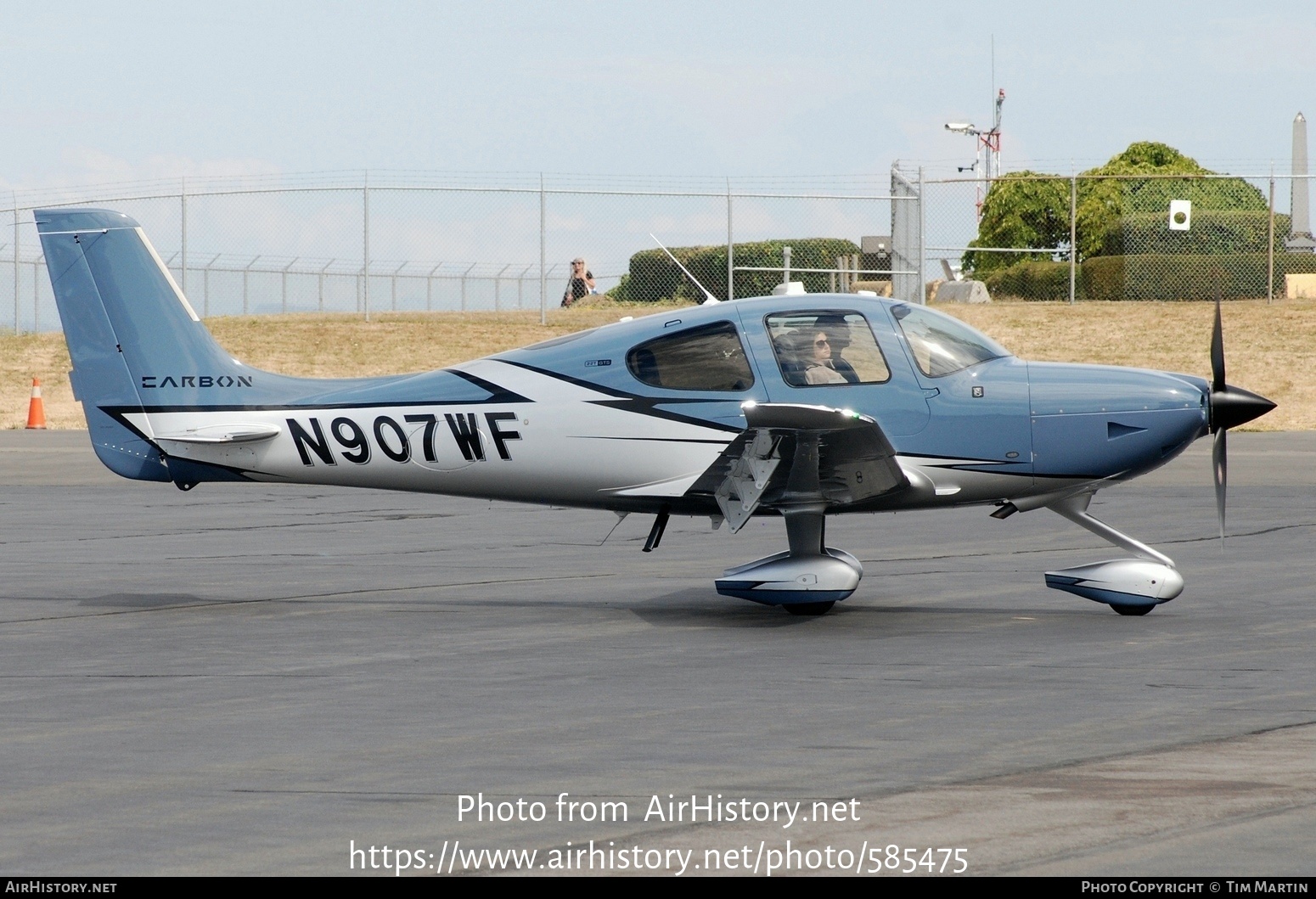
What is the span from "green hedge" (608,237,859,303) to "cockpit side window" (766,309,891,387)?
2608cm

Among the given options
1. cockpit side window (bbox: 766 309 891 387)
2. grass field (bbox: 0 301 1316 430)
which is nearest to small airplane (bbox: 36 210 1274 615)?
cockpit side window (bbox: 766 309 891 387)

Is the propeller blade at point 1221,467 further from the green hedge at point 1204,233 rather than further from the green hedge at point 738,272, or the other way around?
the green hedge at point 1204,233

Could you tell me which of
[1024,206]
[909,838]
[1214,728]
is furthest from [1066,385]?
[1024,206]

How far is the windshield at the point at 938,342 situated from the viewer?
11.1m

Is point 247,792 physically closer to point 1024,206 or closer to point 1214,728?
point 1214,728

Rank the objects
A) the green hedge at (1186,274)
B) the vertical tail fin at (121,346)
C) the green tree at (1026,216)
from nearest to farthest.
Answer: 1. the vertical tail fin at (121,346)
2. the green hedge at (1186,274)
3. the green tree at (1026,216)

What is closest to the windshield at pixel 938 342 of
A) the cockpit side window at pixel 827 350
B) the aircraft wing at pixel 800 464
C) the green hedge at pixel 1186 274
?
the cockpit side window at pixel 827 350

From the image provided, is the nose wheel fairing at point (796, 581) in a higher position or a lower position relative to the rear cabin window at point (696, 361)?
lower

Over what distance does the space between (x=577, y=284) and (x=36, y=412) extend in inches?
467

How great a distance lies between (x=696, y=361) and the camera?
11.3 meters

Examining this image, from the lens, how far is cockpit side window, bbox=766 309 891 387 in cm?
1103

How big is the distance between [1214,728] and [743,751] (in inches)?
88.2

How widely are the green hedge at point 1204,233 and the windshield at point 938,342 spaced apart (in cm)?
2960

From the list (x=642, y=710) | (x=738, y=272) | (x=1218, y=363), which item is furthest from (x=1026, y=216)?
(x=642, y=710)
